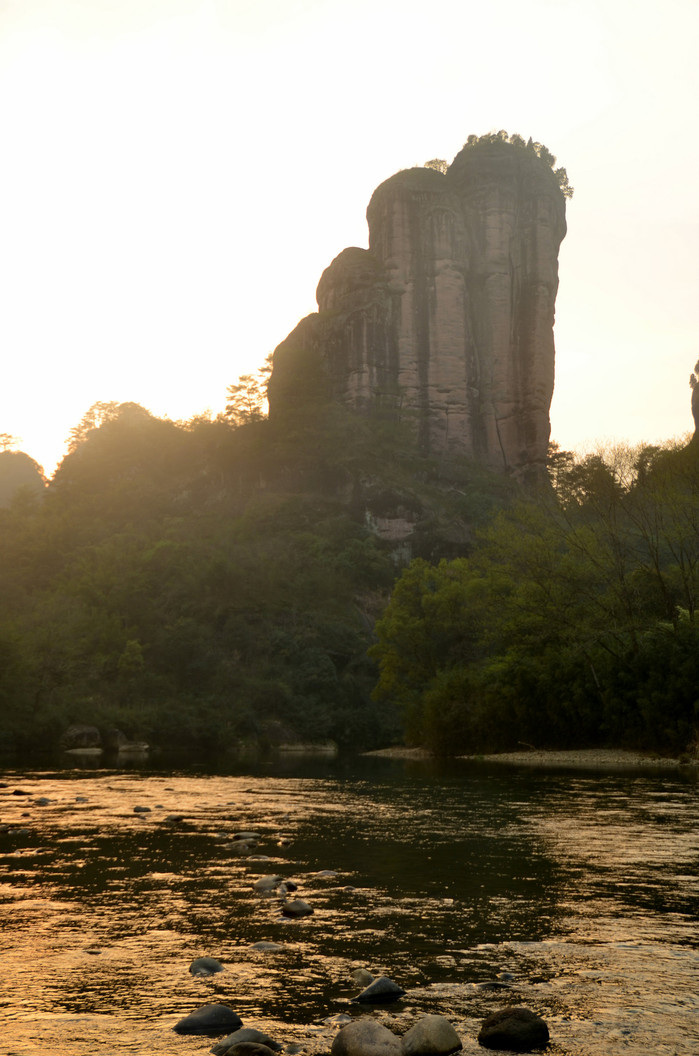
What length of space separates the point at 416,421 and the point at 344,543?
26230mm

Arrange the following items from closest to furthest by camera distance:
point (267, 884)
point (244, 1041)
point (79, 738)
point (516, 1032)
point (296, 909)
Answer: point (244, 1041) → point (516, 1032) → point (296, 909) → point (267, 884) → point (79, 738)

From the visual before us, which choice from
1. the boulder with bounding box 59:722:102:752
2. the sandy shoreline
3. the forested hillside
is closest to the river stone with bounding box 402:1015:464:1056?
the sandy shoreline

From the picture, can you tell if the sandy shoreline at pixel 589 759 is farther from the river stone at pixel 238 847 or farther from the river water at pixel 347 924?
the river stone at pixel 238 847

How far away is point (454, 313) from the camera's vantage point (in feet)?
387

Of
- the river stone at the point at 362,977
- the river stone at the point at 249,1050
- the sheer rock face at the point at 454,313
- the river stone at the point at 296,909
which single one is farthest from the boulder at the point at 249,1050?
the sheer rock face at the point at 454,313

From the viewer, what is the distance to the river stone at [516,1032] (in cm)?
577

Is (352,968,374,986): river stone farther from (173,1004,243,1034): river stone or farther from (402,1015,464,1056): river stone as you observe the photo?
(402,1015,464,1056): river stone

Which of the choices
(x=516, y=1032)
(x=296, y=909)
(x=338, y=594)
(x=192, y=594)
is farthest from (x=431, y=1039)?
(x=338, y=594)

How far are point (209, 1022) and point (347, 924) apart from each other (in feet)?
11.1

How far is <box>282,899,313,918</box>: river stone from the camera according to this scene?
9.67 meters

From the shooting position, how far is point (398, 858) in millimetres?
13750

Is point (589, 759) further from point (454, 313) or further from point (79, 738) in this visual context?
point (454, 313)

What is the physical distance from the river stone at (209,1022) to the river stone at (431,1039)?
45.7 inches

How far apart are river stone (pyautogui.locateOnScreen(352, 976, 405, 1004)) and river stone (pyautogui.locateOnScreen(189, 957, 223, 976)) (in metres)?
1.26
